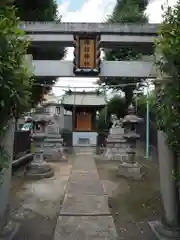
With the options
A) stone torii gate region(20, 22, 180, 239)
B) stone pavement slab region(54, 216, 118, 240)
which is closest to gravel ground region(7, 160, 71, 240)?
stone pavement slab region(54, 216, 118, 240)

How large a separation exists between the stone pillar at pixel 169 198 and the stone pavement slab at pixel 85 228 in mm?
812

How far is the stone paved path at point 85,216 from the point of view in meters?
3.93

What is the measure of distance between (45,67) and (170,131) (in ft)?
9.78

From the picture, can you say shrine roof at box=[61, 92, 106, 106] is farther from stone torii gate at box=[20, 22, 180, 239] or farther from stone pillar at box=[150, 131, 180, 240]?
stone pillar at box=[150, 131, 180, 240]

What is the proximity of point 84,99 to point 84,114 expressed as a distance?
145 centimetres

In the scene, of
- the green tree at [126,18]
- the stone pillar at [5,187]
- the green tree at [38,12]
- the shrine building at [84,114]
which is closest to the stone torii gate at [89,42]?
the stone pillar at [5,187]

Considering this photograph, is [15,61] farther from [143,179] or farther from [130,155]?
[130,155]

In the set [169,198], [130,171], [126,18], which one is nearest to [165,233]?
[169,198]

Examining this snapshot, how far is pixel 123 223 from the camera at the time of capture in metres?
4.69

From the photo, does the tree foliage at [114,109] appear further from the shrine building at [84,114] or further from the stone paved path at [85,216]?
the stone paved path at [85,216]

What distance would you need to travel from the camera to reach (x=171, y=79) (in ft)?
9.81

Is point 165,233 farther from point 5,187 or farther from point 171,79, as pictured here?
point 5,187

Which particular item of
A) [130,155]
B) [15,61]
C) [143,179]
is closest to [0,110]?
[15,61]

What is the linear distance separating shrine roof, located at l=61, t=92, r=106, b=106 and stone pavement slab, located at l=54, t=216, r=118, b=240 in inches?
703
